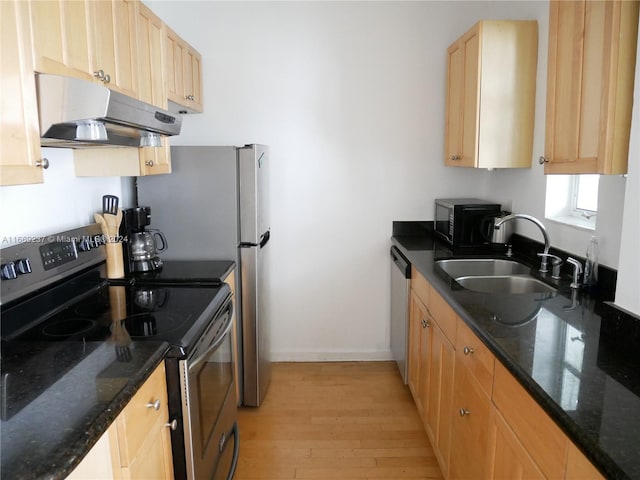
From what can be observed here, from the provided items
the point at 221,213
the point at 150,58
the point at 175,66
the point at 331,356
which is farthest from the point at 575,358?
the point at 175,66

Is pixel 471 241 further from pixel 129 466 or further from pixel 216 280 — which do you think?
pixel 129 466

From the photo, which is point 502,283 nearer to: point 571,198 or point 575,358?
point 571,198

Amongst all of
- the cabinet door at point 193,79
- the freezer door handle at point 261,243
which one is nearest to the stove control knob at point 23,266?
the freezer door handle at point 261,243

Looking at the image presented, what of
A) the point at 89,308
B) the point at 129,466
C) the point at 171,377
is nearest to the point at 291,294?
the point at 89,308

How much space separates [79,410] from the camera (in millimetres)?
1062

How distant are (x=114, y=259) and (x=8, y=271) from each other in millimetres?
673

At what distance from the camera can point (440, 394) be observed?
209cm

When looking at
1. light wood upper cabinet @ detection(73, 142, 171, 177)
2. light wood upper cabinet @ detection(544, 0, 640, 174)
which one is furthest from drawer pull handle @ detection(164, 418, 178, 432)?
light wood upper cabinet @ detection(544, 0, 640, 174)

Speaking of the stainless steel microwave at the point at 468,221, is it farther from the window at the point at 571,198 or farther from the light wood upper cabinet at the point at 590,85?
the light wood upper cabinet at the point at 590,85

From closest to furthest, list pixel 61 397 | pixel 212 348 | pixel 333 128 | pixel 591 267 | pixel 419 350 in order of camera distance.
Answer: pixel 61 397
pixel 212 348
pixel 591 267
pixel 419 350
pixel 333 128

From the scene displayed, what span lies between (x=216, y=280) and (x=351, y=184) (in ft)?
4.76

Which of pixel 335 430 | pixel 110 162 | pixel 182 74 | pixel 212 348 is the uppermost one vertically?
pixel 182 74

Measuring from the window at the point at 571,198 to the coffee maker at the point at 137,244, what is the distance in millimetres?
2115

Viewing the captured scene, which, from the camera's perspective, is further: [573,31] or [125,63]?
[125,63]
